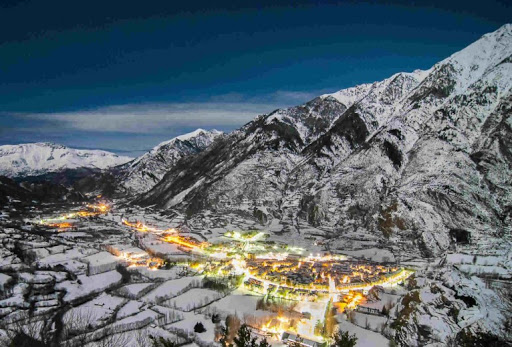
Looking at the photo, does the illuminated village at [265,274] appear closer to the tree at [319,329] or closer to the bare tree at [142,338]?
the tree at [319,329]

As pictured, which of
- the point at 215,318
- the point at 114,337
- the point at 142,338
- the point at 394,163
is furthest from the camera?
the point at 394,163

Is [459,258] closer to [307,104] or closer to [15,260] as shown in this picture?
[15,260]

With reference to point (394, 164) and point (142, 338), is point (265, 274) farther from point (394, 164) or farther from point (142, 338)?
point (394, 164)

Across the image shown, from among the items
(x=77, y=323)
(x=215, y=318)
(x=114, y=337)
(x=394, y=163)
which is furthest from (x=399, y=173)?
(x=77, y=323)

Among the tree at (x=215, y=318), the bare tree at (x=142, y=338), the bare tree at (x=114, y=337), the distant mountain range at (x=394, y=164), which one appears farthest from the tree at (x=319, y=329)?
the distant mountain range at (x=394, y=164)

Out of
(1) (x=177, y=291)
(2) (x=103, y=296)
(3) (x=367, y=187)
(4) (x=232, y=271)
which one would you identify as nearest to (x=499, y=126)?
(3) (x=367, y=187)

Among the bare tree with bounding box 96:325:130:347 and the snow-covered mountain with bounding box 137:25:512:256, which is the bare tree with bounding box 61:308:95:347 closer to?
the bare tree with bounding box 96:325:130:347

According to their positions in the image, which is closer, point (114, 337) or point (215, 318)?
point (114, 337)

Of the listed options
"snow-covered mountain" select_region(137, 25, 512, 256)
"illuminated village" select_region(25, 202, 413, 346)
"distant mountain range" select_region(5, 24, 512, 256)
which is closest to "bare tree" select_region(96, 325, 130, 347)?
"illuminated village" select_region(25, 202, 413, 346)
